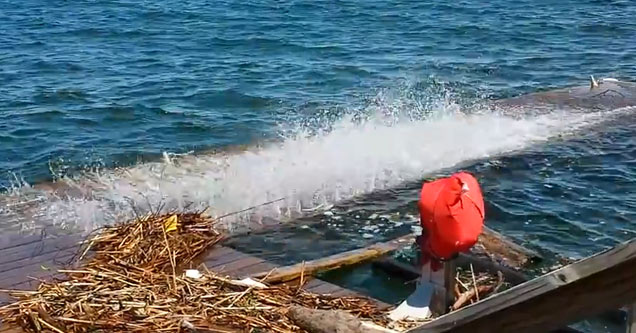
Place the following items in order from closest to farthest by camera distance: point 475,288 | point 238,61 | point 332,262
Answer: point 475,288 → point 332,262 → point 238,61

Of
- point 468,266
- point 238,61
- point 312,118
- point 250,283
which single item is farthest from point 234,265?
point 238,61

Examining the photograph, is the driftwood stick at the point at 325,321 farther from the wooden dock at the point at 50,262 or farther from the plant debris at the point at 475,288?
the wooden dock at the point at 50,262

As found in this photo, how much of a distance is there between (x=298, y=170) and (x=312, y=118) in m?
3.51

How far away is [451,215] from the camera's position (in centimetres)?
520

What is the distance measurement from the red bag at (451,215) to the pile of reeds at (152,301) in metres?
0.63

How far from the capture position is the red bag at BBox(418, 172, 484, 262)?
520cm

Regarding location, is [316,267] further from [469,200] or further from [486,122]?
[486,122]

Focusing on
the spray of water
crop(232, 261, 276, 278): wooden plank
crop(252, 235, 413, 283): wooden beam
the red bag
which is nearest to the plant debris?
the red bag

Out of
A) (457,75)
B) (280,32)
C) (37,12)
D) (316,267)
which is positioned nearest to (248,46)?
(280,32)

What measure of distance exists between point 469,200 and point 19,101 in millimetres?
11902

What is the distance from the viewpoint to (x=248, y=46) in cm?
2044

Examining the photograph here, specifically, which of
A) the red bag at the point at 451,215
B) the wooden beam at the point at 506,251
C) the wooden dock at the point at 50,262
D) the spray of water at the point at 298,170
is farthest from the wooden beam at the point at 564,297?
the spray of water at the point at 298,170

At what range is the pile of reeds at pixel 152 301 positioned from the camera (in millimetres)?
5289

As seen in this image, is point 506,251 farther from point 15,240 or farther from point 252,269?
point 15,240
